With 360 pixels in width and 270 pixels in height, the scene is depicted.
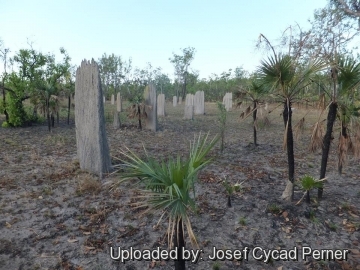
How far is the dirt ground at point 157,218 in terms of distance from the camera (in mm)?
3381

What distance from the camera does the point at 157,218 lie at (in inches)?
170

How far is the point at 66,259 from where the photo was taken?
334cm

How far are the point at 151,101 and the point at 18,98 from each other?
6354mm

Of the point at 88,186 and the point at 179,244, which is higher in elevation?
the point at 179,244

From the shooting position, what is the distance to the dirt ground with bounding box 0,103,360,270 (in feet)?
11.1

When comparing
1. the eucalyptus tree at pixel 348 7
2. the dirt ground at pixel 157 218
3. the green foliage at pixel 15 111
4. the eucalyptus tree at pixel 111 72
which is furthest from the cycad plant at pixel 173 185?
the eucalyptus tree at pixel 111 72

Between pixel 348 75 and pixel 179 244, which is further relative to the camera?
pixel 348 75

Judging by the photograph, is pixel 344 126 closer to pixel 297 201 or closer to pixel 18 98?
pixel 297 201

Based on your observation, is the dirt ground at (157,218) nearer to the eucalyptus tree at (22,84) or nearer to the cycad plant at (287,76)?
the cycad plant at (287,76)

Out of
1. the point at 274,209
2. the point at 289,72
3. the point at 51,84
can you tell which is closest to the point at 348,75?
the point at 289,72

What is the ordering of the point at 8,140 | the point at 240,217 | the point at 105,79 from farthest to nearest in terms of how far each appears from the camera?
the point at 105,79 < the point at 8,140 < the point at 240,217

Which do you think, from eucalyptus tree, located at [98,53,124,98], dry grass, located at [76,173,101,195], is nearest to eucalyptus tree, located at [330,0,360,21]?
dry grass, located at [76,173,101,195]

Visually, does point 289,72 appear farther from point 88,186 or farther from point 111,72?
point 111,72

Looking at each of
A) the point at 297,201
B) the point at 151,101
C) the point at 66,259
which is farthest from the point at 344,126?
the point at 151,101
